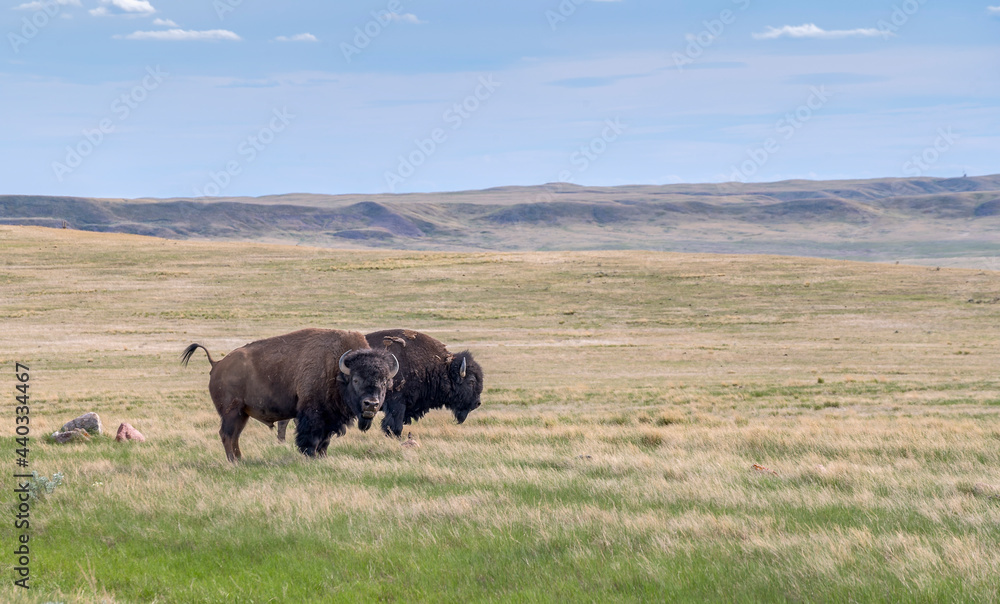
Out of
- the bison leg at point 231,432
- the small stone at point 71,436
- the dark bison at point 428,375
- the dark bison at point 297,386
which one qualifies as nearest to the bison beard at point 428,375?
the dark bison at point 428,375

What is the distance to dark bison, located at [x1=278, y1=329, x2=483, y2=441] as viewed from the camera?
15.3 m

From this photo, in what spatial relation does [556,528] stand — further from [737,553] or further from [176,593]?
[176,593]

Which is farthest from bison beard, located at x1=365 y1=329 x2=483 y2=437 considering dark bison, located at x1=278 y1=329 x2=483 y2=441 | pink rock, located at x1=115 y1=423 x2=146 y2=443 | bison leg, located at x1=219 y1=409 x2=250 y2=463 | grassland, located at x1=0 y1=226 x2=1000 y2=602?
pink rock, located at x1=115 y1=423 x2=146 y2=443

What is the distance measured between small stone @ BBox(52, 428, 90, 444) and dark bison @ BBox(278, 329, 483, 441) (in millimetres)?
4748

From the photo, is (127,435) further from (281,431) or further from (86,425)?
(281,431)

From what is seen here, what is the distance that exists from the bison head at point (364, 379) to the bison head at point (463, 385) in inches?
185

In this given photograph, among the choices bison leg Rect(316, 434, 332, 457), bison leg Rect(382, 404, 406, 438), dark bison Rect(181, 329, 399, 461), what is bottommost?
bison leg Rect(382, 404, 406, 438)

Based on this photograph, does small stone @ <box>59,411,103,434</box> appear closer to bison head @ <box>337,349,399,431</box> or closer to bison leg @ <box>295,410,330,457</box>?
bison leg @ <box>295,410,330,457</box>

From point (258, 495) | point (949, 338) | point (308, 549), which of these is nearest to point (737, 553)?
point (308, 549)

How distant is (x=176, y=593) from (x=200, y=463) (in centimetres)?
523

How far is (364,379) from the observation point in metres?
10.9

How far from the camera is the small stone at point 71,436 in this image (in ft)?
41.2

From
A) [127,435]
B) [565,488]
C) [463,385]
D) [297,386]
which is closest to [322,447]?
[297,386]

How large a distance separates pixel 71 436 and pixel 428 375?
6.04 m
